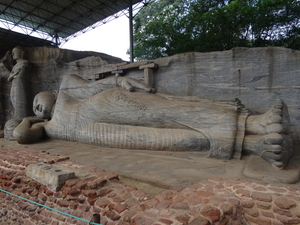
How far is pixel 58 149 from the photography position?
4148mm

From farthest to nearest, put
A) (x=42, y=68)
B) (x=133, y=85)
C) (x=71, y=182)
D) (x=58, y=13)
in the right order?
(x=58, y=13)
(x=42, y=68)
(x=133, y=85)
(x=71, y=182)

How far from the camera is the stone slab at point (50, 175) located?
2342 millimetres

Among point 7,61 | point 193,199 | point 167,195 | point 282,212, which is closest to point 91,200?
point 167,195

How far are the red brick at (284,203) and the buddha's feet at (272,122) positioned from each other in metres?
0.94

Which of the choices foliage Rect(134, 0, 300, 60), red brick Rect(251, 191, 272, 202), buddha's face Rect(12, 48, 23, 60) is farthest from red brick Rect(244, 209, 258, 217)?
foliage Rect(134, 0, 300, 60)

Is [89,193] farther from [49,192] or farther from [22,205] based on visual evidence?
[22,205]

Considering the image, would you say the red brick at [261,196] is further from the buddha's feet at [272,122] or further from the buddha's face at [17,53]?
the buddha's face at [17,53]

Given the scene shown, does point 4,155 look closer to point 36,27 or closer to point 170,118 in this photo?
point 170,118

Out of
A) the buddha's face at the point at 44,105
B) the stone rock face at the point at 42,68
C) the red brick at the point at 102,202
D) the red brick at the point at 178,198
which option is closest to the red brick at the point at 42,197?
the red brick at the point at 102,202

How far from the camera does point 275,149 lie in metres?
2.31

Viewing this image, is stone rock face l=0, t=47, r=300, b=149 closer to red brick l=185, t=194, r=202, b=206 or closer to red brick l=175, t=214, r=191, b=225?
red brick l=185, t=194, r=202, b=206

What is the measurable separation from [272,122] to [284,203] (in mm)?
1112

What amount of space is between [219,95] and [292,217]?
324 cm

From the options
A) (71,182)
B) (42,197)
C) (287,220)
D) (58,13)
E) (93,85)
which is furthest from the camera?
(58,13)
